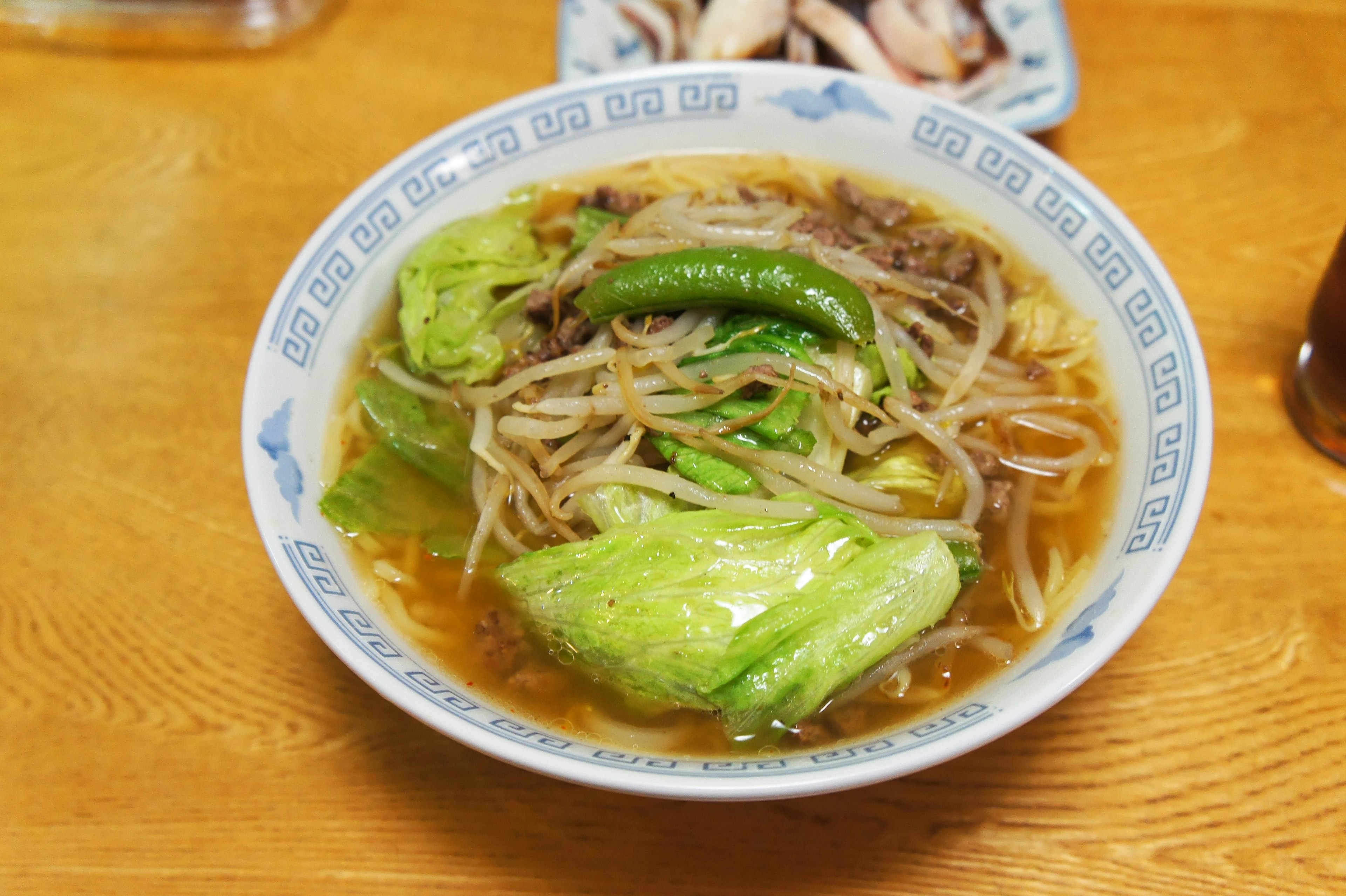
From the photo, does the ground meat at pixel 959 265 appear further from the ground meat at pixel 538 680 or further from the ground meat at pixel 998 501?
the ground meat at pixel 538 680

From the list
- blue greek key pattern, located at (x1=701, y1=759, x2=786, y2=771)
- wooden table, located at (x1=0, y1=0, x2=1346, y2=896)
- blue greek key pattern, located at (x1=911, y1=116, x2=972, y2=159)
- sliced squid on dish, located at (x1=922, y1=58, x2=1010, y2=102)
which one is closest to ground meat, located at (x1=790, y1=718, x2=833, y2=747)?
blue greek key pattern, located at (x1=701, y1=759, x2=786, y2=771)

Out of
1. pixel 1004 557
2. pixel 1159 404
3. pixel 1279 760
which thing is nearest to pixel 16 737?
pixel 1004 557

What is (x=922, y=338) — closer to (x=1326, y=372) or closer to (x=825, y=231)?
(x=825, y=231)

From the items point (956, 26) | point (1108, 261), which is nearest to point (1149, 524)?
point (1108, 261)

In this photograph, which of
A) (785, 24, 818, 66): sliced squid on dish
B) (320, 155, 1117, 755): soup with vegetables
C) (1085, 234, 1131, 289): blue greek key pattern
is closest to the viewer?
(320, 155, 1117, 755): soup with vegetables

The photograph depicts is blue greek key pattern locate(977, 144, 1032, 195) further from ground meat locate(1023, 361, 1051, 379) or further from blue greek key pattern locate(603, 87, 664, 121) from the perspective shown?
blue greek key pattern locate(603, 87, 664, 121)

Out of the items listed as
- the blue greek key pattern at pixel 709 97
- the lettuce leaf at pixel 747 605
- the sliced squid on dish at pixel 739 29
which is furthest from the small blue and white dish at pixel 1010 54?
the lettuce leaf at pixel 747 605
